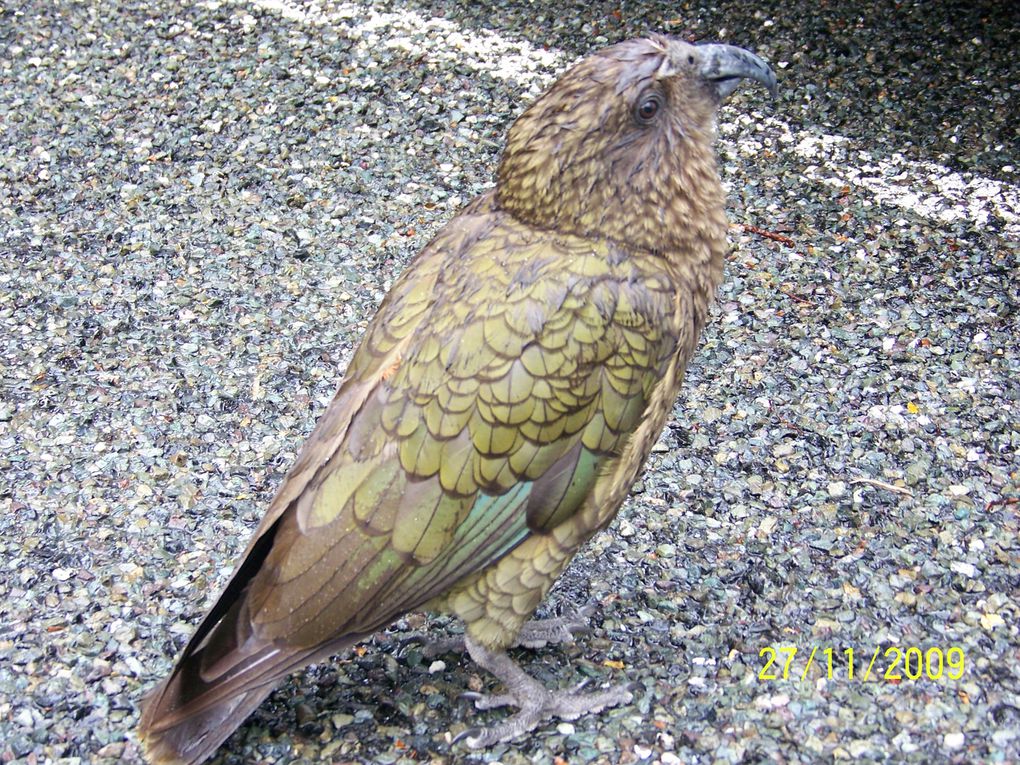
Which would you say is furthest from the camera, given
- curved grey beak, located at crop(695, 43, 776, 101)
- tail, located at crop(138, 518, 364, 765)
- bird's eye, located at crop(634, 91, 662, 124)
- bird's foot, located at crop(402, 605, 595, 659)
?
bird's foot, located at crop(402, 605, 595, 659)

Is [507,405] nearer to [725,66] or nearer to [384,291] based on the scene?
[725,66]

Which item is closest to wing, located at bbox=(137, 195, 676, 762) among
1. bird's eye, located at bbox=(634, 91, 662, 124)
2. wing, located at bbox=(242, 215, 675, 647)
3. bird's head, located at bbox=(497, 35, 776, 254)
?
wing, located at bbox=(242, 215, 675, 647)

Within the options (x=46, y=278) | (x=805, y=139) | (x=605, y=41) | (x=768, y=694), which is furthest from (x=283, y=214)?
(x=768, y=694)

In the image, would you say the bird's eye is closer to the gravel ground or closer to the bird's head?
the bird's head

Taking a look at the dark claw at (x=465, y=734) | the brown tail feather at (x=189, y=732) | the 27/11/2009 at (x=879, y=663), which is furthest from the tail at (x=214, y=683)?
the 27/11/2009 at (x=879, y=663)

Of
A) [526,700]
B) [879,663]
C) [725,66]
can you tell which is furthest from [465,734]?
[725,66]

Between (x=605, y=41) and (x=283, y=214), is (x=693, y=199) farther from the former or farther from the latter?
(x=605, y=41)

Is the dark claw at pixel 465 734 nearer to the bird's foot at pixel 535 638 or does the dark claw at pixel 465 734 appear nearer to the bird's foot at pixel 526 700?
the bird's foot at pixel 526 700

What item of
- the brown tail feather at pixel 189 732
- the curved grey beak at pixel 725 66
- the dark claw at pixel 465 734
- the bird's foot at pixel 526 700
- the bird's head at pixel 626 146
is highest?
the curved grey beak at pixel 725 66

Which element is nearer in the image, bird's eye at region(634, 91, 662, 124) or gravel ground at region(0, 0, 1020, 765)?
bird's eye at region(634, 91, 662, 124)
